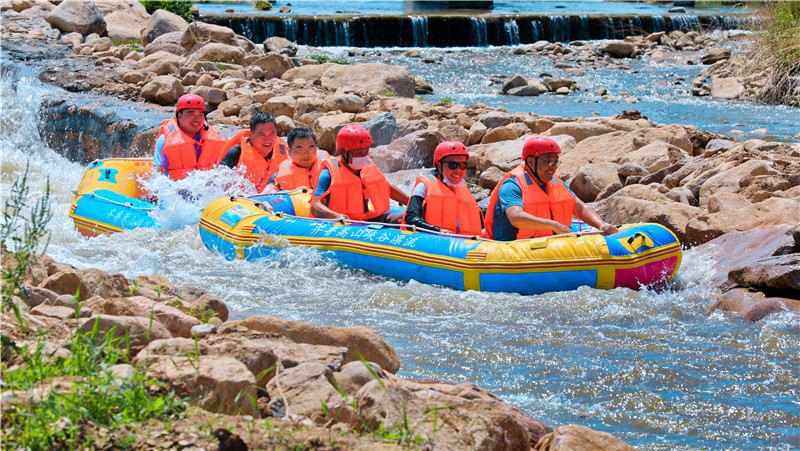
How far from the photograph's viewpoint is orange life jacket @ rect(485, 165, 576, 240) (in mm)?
7832

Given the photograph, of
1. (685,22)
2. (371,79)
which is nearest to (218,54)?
(371,79)

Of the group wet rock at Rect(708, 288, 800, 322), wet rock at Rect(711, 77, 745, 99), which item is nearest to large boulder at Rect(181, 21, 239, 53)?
wet rock at Rect(711, 77, 745, 99)

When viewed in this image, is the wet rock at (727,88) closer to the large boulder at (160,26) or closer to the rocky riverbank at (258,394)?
the large boulder at (160,26)

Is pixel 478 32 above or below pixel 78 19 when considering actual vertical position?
below

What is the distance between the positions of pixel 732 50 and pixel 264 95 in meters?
12.4

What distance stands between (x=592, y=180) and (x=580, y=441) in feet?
23.4

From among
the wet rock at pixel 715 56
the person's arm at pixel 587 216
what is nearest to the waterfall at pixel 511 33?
the wet rock at pixel 715 56

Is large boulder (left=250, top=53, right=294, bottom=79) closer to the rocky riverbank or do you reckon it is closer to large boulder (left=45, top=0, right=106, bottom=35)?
large boulder (left=45, top=0, right=106, bottom=35)

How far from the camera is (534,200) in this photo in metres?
7.85

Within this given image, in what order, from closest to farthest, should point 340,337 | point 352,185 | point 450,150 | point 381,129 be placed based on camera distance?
point 340,337, point 450,150, point 352,185, point 381,129

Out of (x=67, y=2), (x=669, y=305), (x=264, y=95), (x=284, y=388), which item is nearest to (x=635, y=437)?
(x=284, y=388)

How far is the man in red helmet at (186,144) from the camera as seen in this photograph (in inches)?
396

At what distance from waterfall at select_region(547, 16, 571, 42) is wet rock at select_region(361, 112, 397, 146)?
47.9 feet

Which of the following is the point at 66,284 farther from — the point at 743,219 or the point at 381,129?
the point at 381,129
